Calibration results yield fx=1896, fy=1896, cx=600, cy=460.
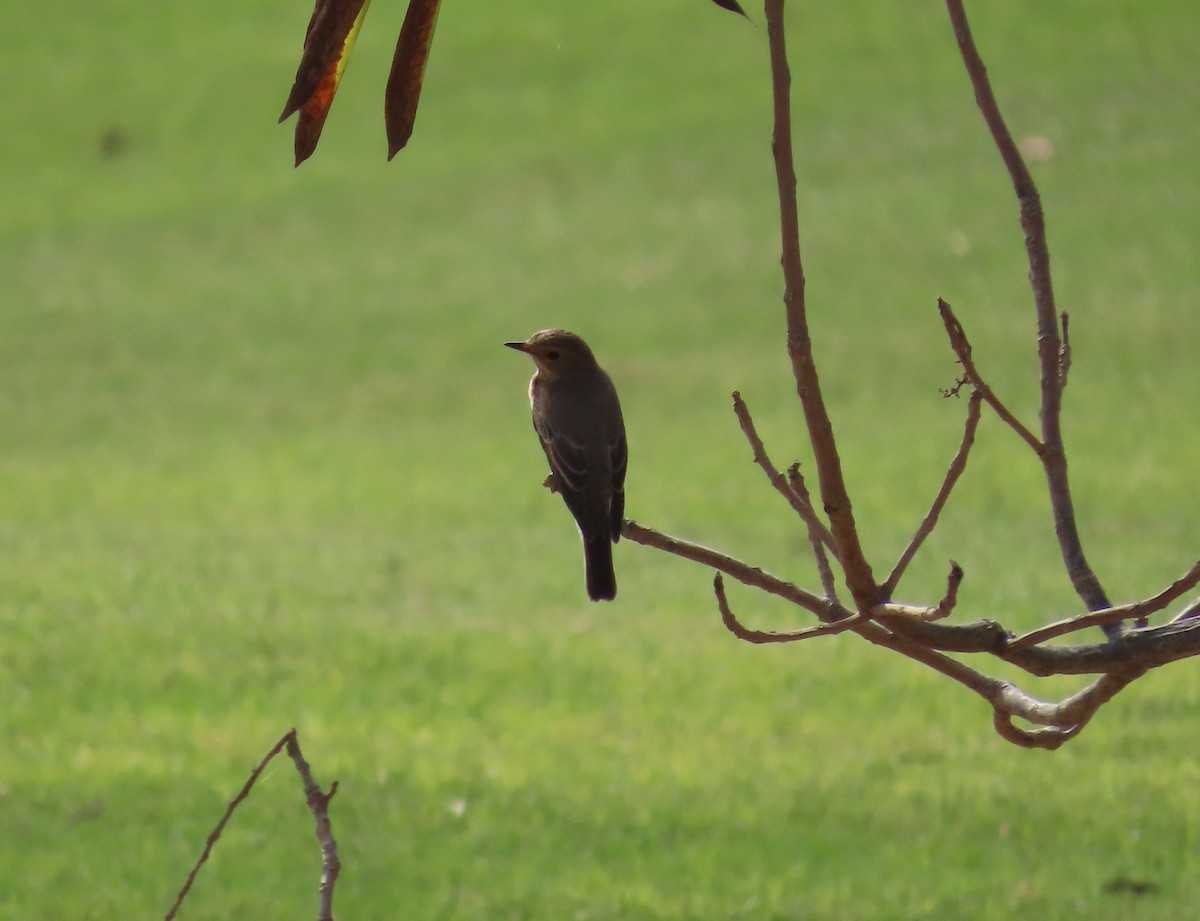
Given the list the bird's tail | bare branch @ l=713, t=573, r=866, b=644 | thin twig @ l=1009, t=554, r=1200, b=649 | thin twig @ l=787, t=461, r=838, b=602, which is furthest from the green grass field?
thin twig @ l=1009, t=554, r=1200, b=649

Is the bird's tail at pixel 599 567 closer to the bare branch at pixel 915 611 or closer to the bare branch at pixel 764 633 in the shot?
the bare branch at pixel 764 633

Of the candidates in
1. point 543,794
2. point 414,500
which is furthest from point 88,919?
point 414,500

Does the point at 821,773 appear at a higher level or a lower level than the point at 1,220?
lower

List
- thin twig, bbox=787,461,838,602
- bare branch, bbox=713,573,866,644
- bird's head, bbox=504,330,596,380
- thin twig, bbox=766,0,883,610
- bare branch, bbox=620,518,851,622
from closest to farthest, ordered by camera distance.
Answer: thin twig, bbox=766,0,883,610 → bare branch, bbox=713,573,866,644 → bare branch, bbox=620,518,851,622 → thin twig, bbox=787,461,838,602 → bird's head, bbox=504,330,596,380

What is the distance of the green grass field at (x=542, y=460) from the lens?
7.55m

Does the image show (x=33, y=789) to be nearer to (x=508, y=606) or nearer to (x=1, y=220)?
(x=508, y=606)

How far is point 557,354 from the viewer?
6613 mm

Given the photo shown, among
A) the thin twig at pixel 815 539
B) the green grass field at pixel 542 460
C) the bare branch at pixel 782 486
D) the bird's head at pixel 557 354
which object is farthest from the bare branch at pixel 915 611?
the green grass field at pixel 542 460

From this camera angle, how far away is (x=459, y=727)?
910 centimetres

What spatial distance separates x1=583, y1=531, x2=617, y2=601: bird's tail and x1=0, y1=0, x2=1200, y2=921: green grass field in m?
1.47

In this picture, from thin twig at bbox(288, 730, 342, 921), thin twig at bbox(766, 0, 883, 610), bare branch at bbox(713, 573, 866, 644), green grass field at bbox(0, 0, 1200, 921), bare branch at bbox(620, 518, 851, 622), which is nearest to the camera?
thin twig at bbox(766, 0, 883, 610)

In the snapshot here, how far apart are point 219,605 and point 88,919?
4.53m

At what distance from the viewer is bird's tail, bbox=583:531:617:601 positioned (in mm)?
5891

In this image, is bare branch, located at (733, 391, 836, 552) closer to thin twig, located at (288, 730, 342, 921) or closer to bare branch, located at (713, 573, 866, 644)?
bare branch, located at (713, 573, 866, 644)
